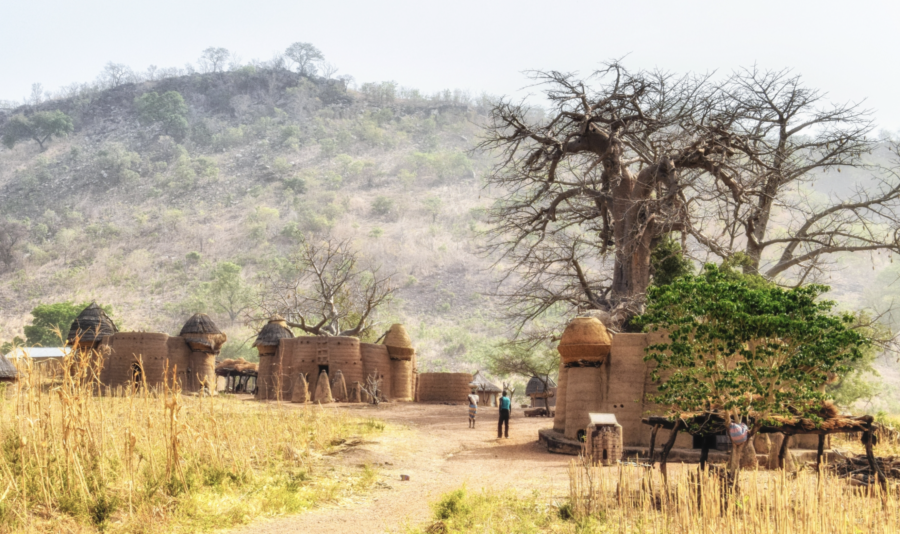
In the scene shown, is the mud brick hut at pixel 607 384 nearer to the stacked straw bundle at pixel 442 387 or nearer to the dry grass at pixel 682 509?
the dry grass at pixel 682 509

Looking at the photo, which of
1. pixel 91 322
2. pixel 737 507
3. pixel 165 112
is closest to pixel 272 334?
pixel 91 322

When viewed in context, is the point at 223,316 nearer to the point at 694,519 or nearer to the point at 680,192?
the point at 680,192

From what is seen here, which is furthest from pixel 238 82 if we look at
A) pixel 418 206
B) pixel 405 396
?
pixel 405 396

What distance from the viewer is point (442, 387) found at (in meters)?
31.7

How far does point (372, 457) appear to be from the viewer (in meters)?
13.0

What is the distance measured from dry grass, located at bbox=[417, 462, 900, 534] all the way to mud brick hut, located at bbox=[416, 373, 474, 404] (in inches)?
847

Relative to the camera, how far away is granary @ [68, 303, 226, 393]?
1007 inches

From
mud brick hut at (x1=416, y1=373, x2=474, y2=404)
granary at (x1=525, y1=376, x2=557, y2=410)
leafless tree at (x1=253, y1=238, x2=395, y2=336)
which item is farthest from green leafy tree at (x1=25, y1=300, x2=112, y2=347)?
granary at (x1=525, y1=376, x2=557, y2=410)

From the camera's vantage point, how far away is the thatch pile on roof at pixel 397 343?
28.6 meters

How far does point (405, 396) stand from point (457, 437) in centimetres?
1101

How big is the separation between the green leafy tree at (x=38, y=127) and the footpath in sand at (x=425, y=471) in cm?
10594

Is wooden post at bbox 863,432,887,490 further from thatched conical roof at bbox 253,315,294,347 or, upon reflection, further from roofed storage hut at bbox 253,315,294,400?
thatched conical roof at bbox 253,315,294,347

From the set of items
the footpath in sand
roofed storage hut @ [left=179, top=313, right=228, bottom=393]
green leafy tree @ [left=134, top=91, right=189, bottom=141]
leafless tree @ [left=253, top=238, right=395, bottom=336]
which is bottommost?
the footpath in sand

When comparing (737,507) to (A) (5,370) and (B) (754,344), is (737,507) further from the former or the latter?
(A) (5,370)
